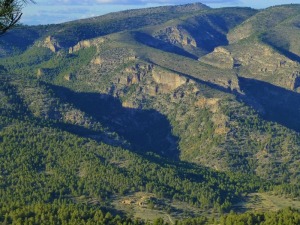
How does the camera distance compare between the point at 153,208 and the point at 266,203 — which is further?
the point at 266,203

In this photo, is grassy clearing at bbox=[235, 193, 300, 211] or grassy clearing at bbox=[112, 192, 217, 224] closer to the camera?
grassy clearing at bbox=[112, 192, 217, 224]

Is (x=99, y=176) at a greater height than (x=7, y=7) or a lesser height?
lesser

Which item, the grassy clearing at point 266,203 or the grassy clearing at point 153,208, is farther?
the grassy clearing at point 266,203

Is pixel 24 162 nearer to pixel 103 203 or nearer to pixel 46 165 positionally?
pixel 46 165

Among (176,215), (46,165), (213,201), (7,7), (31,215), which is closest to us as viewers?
(7,7)

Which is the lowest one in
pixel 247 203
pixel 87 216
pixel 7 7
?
pixel 247 203

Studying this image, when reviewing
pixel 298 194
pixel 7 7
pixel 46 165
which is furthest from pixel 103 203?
pixel 7 7

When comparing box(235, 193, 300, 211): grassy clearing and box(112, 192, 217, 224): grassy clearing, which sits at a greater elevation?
box(112, 192, 217, 224): grassy clearing

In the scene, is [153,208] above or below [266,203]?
above

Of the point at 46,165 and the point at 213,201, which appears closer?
the point at 213,201

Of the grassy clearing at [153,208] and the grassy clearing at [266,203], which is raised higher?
the grassy clearing at [153,208]

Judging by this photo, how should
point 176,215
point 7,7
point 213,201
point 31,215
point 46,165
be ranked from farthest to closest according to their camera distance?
point 46,165 < point 213,201 < point 176,215 < point 31,215 < point 7,7
